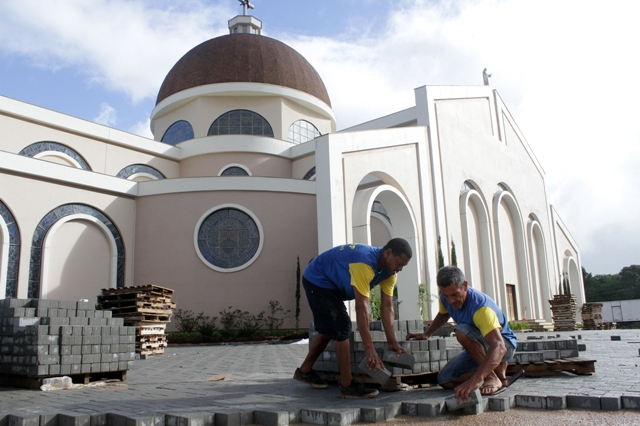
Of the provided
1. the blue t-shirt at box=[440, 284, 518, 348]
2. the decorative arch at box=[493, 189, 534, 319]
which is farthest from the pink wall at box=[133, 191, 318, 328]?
the blue t-shirt at box=[440, 284, 518, 348]

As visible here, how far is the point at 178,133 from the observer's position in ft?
88.9

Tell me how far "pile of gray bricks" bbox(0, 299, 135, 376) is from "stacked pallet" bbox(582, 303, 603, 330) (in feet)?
87.7

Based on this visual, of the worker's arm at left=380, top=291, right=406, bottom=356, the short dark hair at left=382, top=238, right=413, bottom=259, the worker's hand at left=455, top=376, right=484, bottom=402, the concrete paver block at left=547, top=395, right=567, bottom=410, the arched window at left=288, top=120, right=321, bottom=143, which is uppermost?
the arched window at left=288, top=120, right=321, bottom=143

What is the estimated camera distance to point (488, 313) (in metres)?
4.77

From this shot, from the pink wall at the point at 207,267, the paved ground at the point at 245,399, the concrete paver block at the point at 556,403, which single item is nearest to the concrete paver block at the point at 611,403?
the paved ground at the point at 245,399

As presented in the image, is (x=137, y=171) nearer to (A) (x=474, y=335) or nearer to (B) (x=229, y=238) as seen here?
(B) (x=229, y=238)

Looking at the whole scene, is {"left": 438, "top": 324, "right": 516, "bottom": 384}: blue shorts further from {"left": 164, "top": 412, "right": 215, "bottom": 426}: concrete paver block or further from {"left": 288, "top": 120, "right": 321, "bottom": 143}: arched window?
{"left": 288, "top": 120, "right": 321, "bottom": 143}: arched window

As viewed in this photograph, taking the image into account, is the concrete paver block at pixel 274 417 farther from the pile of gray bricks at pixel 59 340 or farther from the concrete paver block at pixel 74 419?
the pile of gray bricks at pixel 59 340

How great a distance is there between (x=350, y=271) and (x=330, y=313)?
510 millimetres

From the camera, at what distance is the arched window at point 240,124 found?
26125 millimetres

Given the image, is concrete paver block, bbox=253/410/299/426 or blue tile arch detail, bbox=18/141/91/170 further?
blue tile arch detail, bbox=18/141/91/170

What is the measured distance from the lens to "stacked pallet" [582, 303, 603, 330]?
27953 millimetres

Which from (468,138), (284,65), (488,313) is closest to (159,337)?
(488,313)

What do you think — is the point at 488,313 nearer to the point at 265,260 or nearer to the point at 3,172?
the point at 265,260
